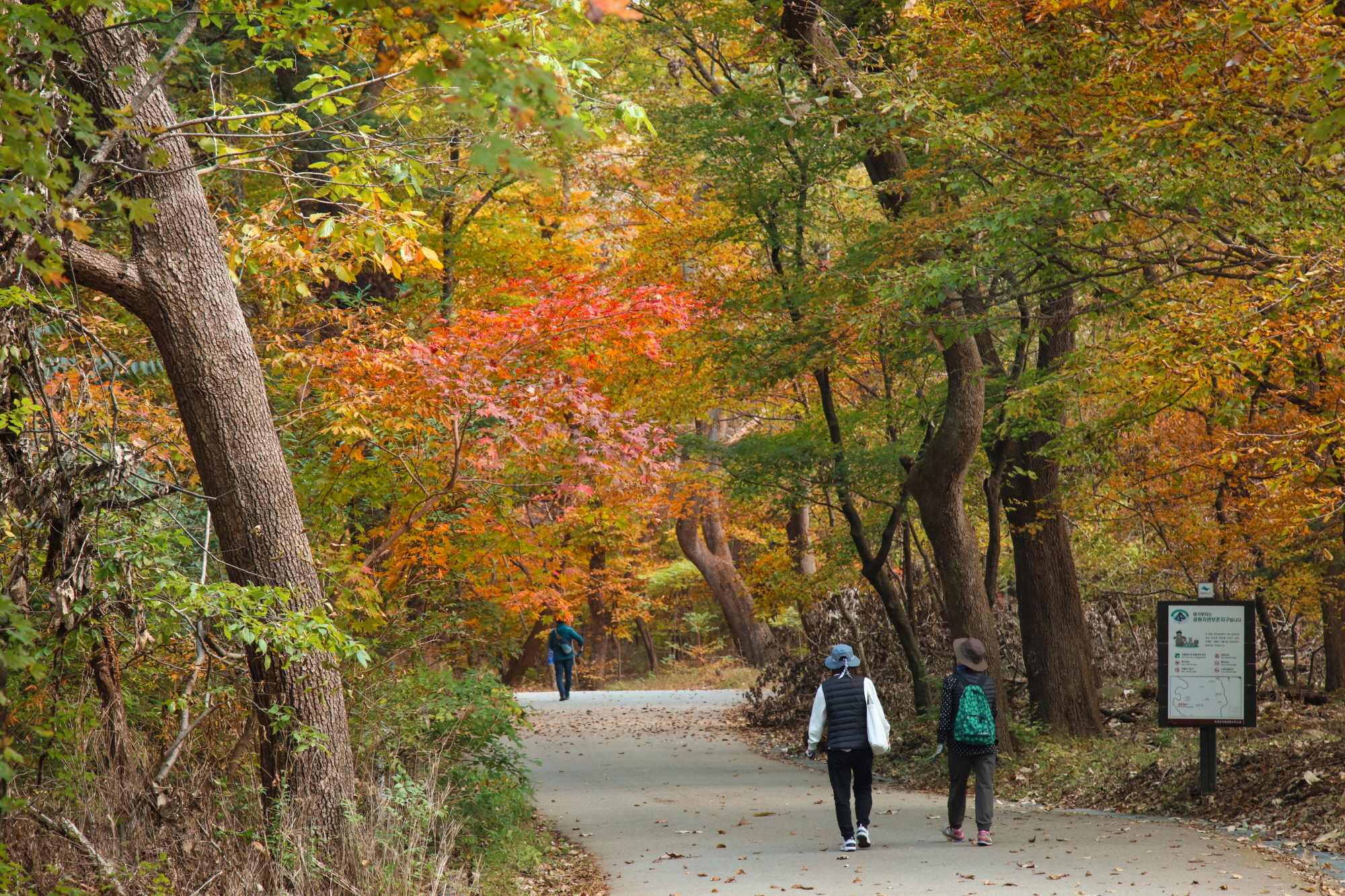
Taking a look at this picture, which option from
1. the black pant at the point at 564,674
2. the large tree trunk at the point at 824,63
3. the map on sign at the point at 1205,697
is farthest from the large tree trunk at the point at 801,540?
the map on sign at the point at 1205,697

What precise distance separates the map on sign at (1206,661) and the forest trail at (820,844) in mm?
1135

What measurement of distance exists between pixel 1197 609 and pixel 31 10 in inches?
396

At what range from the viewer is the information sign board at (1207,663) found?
9.91 m

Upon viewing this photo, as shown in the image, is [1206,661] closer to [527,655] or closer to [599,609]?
[527,655]

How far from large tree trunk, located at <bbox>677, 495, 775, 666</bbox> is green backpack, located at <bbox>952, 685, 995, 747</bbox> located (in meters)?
18.3

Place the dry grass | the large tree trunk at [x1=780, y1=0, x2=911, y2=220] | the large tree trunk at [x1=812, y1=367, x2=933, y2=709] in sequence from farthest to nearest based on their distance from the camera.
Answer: the dry grass < the large tree trunk at [x1=812, y1=367, x2=933, y2=709] < the large tree trunk at [x1=780, y1=0, x2=911, y2=220]

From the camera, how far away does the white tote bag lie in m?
8.65

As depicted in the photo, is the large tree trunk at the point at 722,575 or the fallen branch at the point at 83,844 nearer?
the fallen branch at the point at 83,844

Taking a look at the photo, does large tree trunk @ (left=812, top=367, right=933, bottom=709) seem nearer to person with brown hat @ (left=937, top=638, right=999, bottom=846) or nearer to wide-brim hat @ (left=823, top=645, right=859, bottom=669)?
person with brown hat @ (left=937, top=638, right=999, bottom=846)

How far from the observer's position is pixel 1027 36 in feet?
28.6

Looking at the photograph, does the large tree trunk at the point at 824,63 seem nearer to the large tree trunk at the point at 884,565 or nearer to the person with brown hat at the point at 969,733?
the large tree trunk at the point at 884,565

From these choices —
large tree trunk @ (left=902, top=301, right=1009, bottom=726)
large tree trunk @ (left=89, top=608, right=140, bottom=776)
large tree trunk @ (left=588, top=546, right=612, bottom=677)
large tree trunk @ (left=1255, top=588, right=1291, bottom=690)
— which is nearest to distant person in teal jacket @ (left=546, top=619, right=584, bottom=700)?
large tree trunk @ (left=588, top=546, right=612, bottom=677)

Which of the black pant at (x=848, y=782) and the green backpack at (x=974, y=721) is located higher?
the green backpack at (x=974, y=721)

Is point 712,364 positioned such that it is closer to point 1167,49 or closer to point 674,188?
point 674,188
